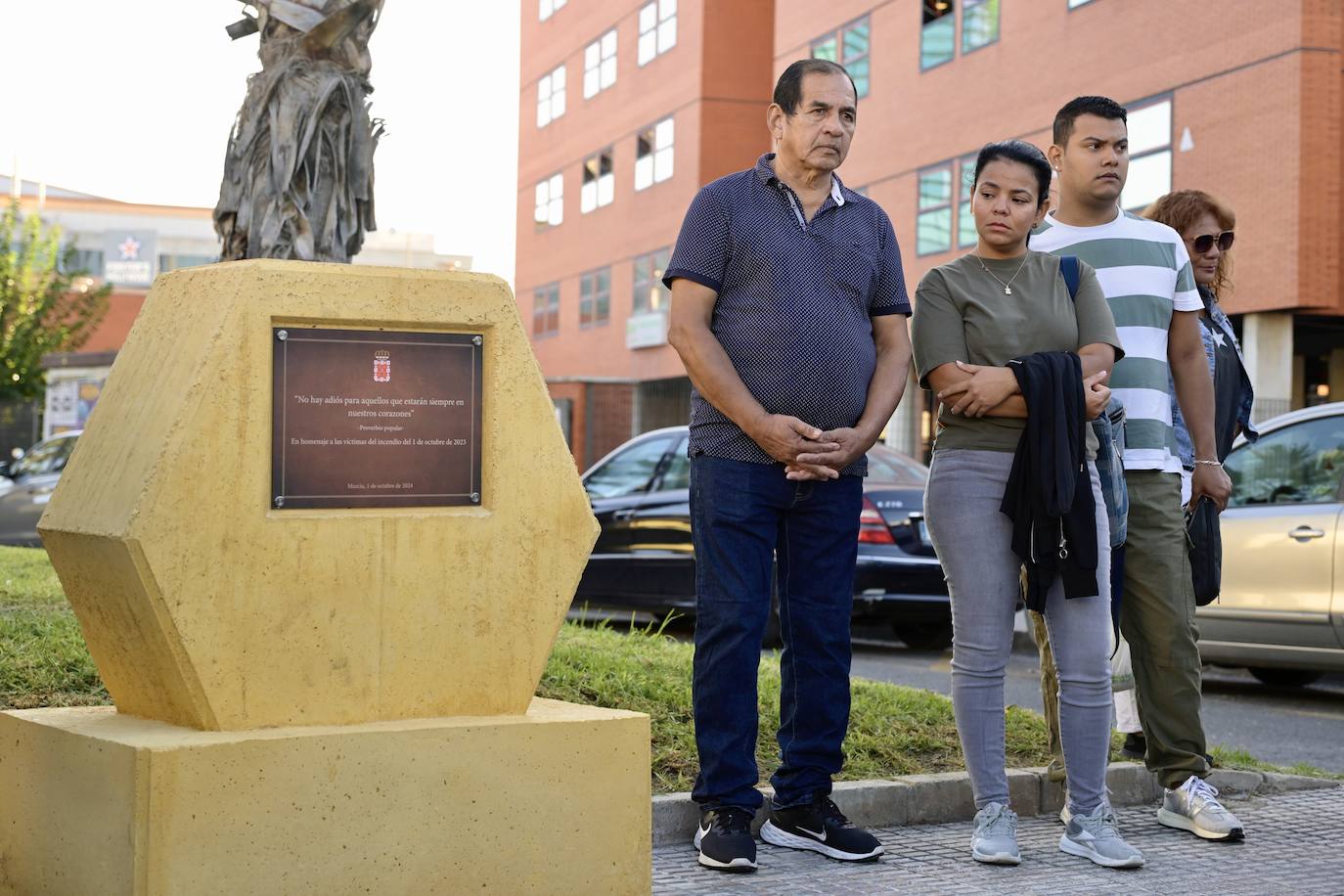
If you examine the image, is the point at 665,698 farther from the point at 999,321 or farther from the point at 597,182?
the point at 597,182

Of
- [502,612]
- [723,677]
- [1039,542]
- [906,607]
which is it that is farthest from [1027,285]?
[906,607]

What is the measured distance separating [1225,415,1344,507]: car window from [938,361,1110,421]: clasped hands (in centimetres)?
449

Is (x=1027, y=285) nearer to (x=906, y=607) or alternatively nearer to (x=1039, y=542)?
(x=1039, y=542)

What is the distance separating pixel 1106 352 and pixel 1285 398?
1540 centimetres

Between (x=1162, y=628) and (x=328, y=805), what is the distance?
288 cm

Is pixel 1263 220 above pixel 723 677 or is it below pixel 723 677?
above

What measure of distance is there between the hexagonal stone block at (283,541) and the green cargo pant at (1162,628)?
2.06 m

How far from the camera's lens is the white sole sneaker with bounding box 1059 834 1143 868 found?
15.9 ft

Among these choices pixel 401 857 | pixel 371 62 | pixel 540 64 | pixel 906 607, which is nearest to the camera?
pixel 401 857

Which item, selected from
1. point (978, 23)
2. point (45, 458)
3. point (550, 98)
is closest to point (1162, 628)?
point (45, 458)

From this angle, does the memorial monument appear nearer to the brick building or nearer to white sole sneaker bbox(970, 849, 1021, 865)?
white sole sneaker bbox(970, 849, 1021, 865)

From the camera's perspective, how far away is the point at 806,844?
4965mm

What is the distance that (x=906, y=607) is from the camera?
432 inches

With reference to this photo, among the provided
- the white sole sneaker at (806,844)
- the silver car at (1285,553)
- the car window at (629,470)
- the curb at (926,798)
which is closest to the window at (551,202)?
the car window at (629,470)
